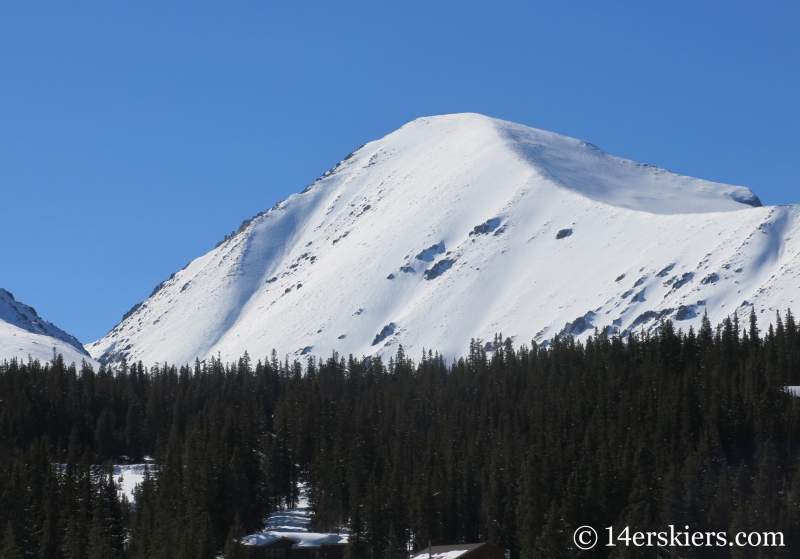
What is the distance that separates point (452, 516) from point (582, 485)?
40.1 ft

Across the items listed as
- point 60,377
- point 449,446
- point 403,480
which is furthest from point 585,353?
point 60,377

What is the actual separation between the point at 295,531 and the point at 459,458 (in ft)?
58.7

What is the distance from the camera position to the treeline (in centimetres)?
10019

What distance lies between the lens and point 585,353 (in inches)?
6806

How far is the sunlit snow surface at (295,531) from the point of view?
356 feet

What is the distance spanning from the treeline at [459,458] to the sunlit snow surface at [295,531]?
2303mm

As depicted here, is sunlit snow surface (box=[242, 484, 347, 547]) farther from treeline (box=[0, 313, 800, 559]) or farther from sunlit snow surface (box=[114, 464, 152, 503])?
sunlit snow surface (box=[114, 464, 152, 503])

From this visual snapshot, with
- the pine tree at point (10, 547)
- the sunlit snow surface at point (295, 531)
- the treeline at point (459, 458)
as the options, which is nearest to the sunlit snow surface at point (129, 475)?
the treeline at point (459, 458)

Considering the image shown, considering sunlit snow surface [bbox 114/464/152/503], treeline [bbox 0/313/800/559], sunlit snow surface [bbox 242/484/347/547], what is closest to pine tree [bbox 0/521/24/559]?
treeline [bbox 0/313/800/559]

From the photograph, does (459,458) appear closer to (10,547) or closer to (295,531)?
(295,531)

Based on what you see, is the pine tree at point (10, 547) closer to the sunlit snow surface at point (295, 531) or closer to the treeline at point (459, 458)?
the treeline at point (459, 458)

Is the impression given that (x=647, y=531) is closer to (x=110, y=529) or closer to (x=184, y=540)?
(x=184, y=540)

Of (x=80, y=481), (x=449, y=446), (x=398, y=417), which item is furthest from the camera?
(x=398, y=417)

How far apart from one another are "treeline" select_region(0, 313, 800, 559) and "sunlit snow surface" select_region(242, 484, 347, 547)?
2303mm
